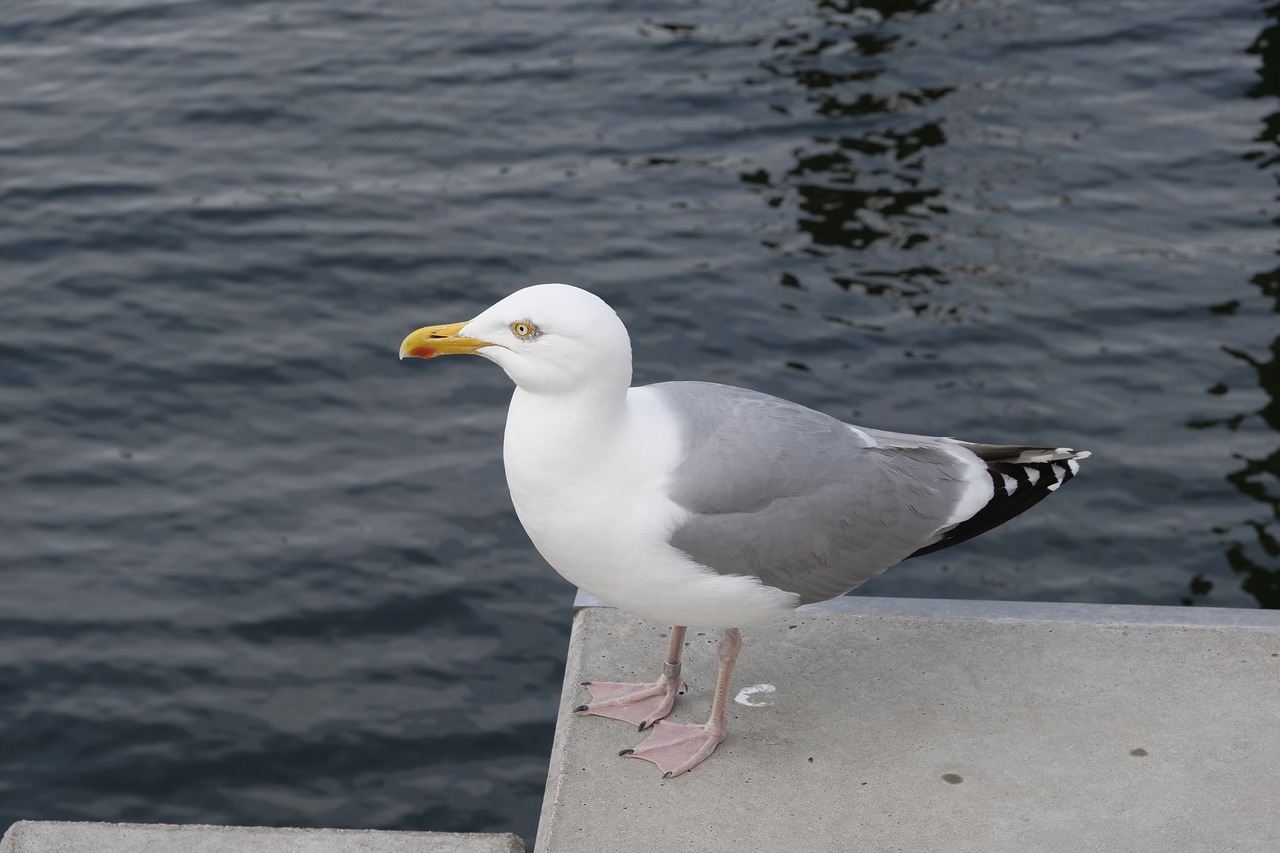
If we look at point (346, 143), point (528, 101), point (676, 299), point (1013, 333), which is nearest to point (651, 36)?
point (528, 101)

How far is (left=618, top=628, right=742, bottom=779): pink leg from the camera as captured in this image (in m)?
4.18

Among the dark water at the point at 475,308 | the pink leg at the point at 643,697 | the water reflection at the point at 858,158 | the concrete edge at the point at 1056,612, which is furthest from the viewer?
the water reflection at the point at 858,158

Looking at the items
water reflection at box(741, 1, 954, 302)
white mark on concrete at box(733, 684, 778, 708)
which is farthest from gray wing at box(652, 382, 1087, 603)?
water reflection at box(741, 1, 954, 302)

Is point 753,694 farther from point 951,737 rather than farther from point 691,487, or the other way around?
point 691,487

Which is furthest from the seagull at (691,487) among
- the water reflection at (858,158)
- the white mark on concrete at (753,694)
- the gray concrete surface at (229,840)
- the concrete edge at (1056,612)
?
the water reflection at (858,158)

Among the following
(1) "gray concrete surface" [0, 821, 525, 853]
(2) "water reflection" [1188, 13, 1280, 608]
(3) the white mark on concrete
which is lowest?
(2) "water reflection" [1188, 13, 1280, 608]

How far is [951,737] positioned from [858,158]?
6.35 metres

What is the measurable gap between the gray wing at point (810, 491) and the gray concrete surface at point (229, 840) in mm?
972

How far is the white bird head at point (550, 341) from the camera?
12.5ft

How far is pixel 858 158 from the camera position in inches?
393

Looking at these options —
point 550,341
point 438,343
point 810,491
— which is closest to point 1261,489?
point 810,491

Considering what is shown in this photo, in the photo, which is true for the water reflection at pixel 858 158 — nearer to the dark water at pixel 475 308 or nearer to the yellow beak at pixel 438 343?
the dark water at pixel 475 308

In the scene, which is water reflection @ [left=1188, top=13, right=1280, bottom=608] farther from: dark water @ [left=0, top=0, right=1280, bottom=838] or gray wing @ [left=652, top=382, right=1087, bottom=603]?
gray wing @ [left=652, top=382, right=1087, bottom=603]

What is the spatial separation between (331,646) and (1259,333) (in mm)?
5259
